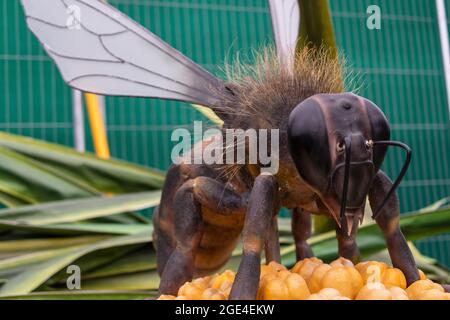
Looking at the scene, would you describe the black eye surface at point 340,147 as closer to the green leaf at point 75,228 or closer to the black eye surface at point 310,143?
the black eye surface at point 310,143

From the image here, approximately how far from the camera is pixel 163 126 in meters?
2.54

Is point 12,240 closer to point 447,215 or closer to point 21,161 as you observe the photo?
point 21,161

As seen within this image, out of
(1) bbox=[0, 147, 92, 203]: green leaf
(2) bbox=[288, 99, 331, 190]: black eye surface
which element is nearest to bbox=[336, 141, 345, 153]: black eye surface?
(2) bbox=[288, 99, 331, 190]: black eye surface

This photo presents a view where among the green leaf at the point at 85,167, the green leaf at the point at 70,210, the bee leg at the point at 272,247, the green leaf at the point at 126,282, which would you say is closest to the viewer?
the bee leg at the point at 272,247

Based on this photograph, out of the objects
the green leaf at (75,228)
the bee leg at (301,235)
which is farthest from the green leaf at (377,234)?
the green leaf at (75,228)

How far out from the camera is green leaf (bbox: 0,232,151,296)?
1031mm

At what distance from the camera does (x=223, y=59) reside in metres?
2.39

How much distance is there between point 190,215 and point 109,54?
8.0 inches

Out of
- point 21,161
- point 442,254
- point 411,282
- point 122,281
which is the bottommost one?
point 442,254

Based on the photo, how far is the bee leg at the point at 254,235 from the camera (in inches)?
21.6

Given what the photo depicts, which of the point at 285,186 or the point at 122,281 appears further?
the point at 122,281

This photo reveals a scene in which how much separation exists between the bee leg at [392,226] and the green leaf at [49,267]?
23.5 inches
